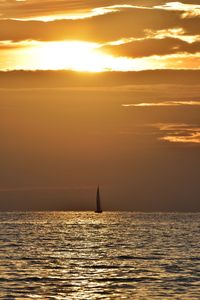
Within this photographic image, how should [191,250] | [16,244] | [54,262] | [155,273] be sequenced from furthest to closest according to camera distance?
[16,244], [191,250], [54,262], [155,273]

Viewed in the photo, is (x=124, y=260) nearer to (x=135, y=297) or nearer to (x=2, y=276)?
(x=2, y=276)

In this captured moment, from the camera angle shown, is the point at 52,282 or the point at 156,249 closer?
the point at 52,282

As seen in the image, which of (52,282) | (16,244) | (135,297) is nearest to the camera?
(135,297)

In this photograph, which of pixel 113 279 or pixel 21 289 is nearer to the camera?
pixel 21 289

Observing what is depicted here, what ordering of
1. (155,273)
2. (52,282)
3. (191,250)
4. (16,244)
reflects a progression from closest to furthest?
(52,282), (155,273), (191,250), (16,244)

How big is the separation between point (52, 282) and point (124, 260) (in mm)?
22918

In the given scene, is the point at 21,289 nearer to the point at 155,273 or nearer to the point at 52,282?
the point at 52,282

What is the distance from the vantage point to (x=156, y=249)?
10344cm

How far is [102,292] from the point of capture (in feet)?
203

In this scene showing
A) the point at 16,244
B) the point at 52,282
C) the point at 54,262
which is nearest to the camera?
the point at 52,282

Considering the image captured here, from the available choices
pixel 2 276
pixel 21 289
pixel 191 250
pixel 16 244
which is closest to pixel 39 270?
pixel 2 276

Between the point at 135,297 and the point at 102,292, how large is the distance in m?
3.96

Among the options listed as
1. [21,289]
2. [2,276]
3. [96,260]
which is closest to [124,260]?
[96,260]

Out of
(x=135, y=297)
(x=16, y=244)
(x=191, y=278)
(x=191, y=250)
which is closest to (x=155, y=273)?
(x=191, y=278)
